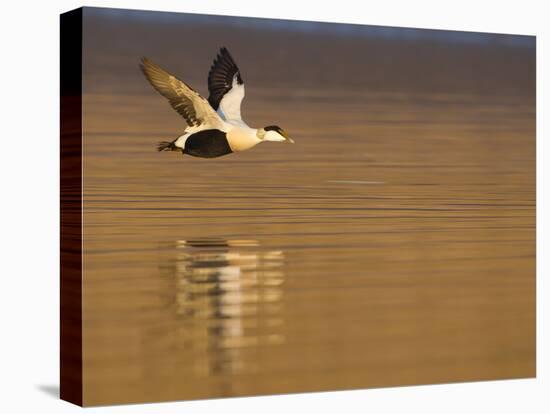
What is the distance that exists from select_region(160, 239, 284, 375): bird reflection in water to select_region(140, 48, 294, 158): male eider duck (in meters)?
0.65

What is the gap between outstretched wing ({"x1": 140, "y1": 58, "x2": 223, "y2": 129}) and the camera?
9.91 m

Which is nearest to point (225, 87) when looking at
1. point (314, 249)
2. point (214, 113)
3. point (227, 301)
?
point (214, 113)

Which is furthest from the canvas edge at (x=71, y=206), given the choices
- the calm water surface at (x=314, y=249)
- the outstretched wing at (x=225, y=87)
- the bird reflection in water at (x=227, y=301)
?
the outstretched wing at (x=225, y=87)

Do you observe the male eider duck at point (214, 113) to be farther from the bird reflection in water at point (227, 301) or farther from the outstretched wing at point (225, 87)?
the bird reflection in water at point (227, 301)

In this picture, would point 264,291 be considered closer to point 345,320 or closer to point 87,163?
point 345,320

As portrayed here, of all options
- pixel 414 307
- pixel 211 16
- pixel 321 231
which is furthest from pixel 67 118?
pixel 414 307

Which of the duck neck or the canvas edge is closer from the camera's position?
the canvas edge

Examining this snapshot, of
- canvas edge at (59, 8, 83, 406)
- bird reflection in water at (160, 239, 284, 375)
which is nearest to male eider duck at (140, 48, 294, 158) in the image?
canvas edge at (59, 8, 83, 406)

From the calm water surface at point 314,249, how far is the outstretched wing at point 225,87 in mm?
121

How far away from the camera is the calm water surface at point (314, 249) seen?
9.80 meters

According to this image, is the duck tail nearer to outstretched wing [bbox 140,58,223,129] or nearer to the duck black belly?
the duck black belly

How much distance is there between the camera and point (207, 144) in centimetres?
1009

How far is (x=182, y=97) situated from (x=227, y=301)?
54.9 inches

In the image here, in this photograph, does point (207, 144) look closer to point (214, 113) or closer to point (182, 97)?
point (214, 113)
